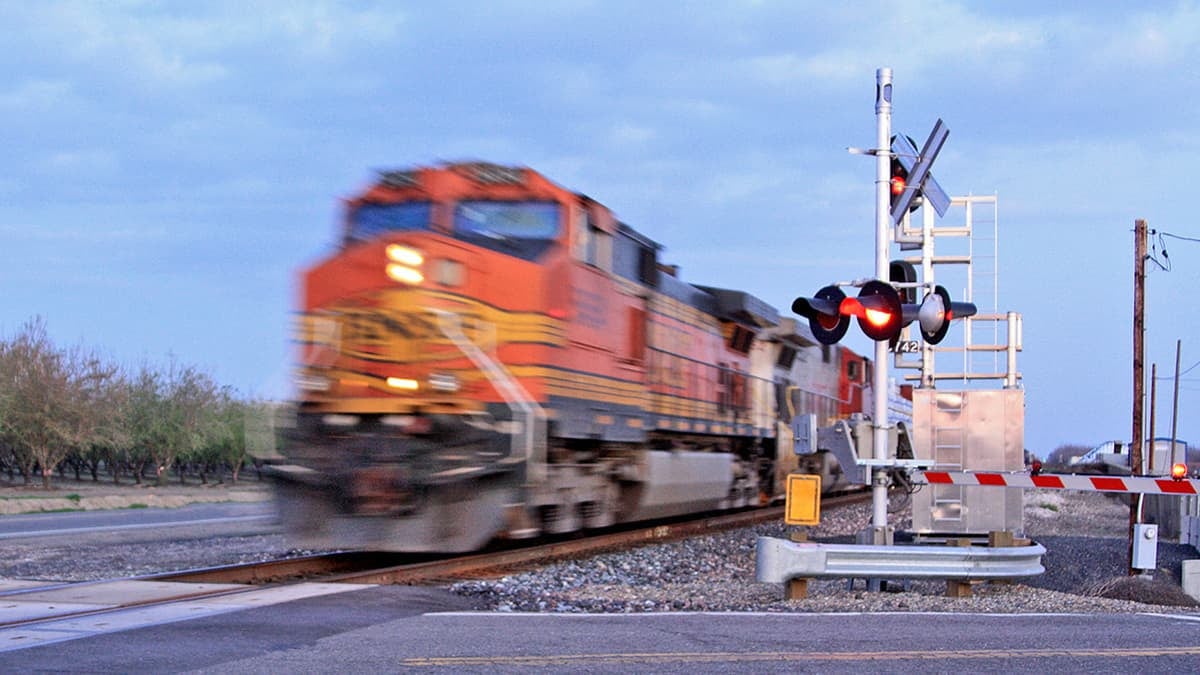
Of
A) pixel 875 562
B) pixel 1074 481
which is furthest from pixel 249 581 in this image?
pixel 1074 481

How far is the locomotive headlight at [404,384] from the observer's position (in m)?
11.4

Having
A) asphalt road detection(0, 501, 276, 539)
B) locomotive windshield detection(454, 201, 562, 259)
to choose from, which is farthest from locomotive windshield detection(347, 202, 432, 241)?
asphalt road detection(0, 501, 276, 539)

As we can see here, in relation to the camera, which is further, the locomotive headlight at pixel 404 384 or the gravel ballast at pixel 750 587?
the locomotive headlight at pixel 404 384

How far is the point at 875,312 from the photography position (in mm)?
10312

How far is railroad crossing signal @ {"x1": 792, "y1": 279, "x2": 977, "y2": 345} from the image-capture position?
1030 centimetres

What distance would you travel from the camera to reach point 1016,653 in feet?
22.5

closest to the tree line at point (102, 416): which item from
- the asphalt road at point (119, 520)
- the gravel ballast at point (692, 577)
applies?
the asphalt road at point (119, 520)

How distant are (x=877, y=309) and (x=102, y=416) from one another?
135ft

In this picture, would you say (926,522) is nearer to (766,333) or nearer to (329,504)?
(329,504)

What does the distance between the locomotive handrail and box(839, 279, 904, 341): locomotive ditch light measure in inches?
123

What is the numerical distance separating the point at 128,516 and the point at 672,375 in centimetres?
1447

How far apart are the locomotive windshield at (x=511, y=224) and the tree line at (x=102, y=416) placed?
2549 centimetres

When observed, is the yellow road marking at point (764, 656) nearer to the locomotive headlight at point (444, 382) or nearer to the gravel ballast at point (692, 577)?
the gravel ballast at point (692, 577)

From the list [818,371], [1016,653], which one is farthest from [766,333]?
[1016,653]
